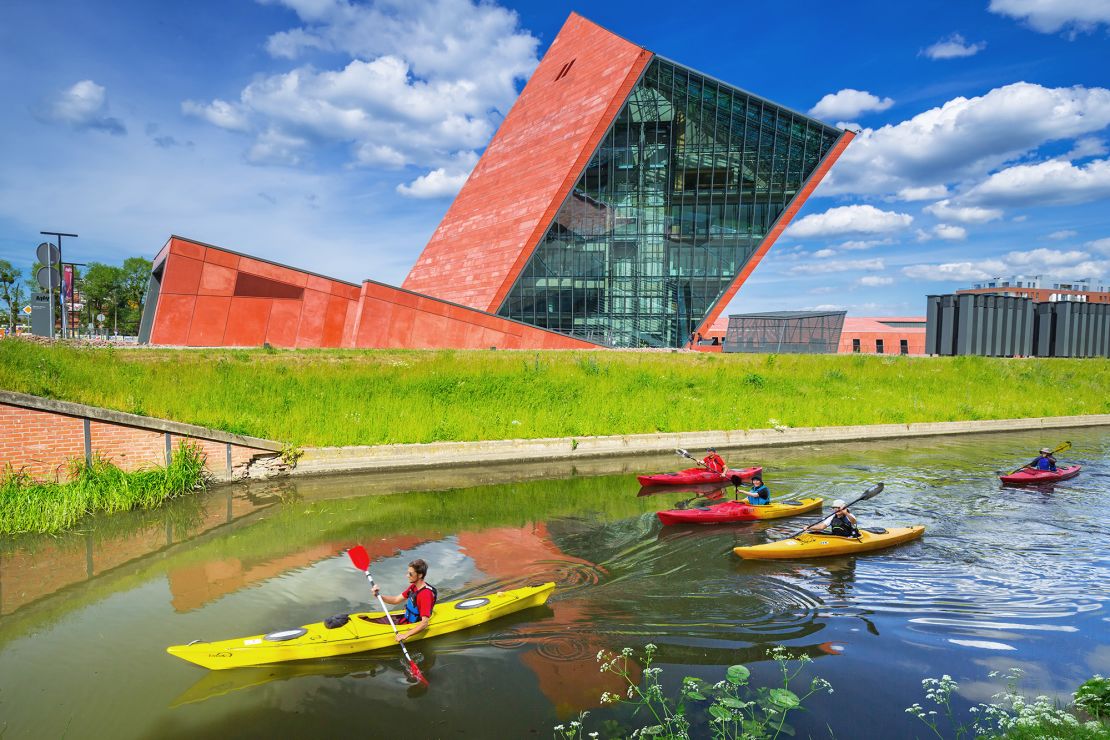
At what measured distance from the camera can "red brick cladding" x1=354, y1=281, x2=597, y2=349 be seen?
84.0 ft

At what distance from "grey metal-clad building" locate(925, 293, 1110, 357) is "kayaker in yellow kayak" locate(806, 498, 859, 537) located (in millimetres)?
29399

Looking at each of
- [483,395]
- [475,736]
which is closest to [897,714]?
[475,736]

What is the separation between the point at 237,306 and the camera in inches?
950

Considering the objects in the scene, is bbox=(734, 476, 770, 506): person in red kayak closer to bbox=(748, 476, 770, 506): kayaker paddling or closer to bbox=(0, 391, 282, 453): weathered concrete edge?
bbox=(748, 476, 770, 506): kayaker paddling

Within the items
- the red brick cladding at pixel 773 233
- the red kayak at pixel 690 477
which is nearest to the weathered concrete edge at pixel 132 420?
the red kayak at pixel 690 477

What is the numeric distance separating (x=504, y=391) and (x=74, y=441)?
11387 mm

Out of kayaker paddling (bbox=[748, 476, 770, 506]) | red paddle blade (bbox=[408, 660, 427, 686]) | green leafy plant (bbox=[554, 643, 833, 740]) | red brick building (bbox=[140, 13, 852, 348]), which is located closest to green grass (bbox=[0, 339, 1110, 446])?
kayaker paddling (bbox=[748, 476, 770, 506])

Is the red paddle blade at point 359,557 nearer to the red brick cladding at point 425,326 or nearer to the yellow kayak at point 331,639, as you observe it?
the yellow kayak at point 331,639

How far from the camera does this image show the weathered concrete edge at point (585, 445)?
53.3ft

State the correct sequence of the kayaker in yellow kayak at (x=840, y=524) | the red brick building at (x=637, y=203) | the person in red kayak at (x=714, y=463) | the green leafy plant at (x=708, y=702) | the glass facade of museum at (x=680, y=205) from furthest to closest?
the glass facade of museum at (x=680, y=205)
the red brick building at (x=637, y=203)
the person in red kayak at (x=714, y=463)
the kayaker in yellow kayak at (x=840, y=524)
the green leafy plant at (x=708, y=702)

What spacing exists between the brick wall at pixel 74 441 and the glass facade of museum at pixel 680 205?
25603 millimetres

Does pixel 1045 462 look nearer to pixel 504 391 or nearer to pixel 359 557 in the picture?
pixel 504 391

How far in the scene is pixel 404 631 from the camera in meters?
7.27

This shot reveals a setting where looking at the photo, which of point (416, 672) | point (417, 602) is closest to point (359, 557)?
point (417, 602)
